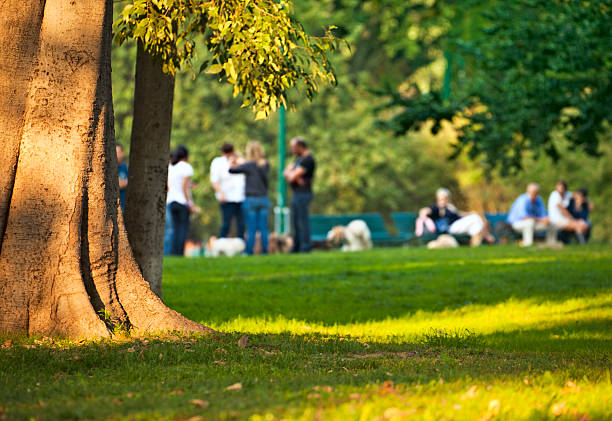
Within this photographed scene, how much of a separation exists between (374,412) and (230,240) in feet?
50.2

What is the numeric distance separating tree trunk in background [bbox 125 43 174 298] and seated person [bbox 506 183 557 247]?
55.2 ft

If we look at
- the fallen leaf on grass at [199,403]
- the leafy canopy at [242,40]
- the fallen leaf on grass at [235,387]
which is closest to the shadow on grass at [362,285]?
the leafy canopy at [242,40]

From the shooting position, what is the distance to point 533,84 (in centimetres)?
1736

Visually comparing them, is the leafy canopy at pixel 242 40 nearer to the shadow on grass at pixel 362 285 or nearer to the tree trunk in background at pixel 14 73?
the tree trunk in background at pixel 14 73

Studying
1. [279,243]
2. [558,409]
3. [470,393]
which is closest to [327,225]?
[279,243]

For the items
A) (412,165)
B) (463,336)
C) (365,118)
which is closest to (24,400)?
(463,336)

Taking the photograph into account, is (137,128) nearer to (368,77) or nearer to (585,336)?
(585,336)

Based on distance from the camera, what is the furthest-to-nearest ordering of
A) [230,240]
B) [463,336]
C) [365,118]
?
[365,118], [230,240], [463,336]

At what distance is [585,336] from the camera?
29.3 feet

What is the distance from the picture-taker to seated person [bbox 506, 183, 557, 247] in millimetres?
24234

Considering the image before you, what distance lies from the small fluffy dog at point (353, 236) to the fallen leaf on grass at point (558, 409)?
18305 millimetres

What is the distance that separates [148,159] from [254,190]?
10.5 metres

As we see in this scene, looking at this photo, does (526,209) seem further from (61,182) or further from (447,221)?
(61,182)

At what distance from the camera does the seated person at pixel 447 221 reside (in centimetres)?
2403
